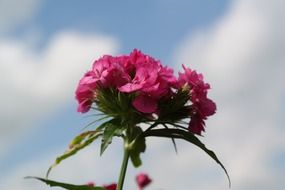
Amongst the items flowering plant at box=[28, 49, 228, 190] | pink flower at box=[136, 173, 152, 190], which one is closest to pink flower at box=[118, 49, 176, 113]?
flowering plant at box=[28, 49, 228, 190]

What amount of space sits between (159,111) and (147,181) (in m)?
4.59

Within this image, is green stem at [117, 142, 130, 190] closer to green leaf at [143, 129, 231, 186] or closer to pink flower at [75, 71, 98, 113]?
green leaf at [143, 129, 231, 186]

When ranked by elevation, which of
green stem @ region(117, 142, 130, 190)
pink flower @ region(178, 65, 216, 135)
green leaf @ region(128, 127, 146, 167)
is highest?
pink flower @ region(178, 65, 216, 135)

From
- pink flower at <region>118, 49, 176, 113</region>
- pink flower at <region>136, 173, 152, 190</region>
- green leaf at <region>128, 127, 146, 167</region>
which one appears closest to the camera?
pink flower at <region>118, 49, 176, 113</region>

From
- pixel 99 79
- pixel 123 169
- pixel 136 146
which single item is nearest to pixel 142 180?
pixel 136 146

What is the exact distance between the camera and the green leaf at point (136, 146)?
2793 mm

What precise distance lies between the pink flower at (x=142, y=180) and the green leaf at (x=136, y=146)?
411 centimetres

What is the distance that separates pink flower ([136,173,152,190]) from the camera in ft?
23.6

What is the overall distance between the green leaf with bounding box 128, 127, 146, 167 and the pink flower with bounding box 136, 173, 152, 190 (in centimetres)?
411

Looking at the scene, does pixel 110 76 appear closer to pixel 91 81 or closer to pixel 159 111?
pixel 91 81

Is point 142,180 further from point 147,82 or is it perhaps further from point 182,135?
point 147,82

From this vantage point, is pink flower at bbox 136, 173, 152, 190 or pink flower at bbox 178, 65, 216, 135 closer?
pink flower at bbox 178, 65, 216, 135

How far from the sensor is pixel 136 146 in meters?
2.98

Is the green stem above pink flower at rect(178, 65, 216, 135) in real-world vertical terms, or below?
below
